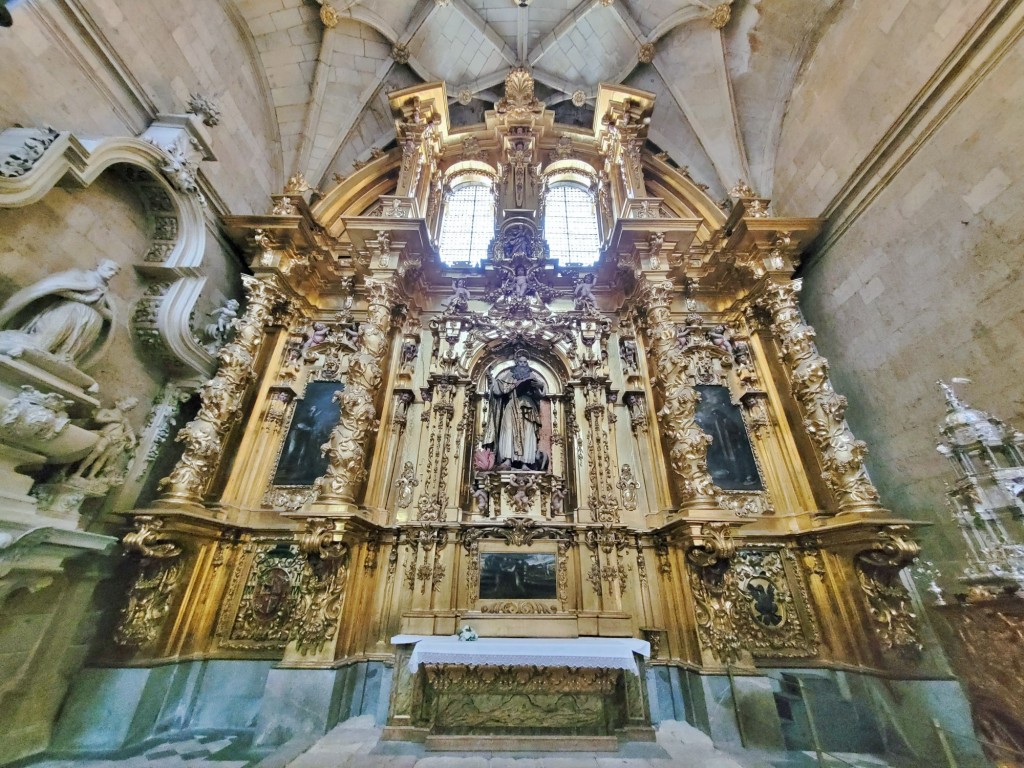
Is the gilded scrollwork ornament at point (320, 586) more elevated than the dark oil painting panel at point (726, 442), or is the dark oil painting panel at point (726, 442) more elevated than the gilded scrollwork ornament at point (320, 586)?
the dark oil painting panel at point (726, 442)

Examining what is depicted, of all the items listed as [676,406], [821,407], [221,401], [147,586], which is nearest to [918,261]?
[821,407]

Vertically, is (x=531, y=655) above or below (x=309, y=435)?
below

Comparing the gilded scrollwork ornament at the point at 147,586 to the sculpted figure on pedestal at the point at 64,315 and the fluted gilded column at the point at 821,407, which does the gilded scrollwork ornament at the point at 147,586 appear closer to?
the sculpted figure on pedestal at the point at 64,315

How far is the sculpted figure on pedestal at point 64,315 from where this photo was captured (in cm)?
410

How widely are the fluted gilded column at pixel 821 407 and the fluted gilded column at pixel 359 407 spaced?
263 inches

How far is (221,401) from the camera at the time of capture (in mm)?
5984

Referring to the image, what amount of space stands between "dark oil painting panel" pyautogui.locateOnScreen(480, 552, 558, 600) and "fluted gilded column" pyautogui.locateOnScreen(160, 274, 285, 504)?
13.5 ft

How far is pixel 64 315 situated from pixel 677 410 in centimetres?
770

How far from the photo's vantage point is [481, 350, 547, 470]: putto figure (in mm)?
6996

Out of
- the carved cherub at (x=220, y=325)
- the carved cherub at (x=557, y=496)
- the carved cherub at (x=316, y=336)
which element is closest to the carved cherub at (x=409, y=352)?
the carved cherub at (x=316, y=336)

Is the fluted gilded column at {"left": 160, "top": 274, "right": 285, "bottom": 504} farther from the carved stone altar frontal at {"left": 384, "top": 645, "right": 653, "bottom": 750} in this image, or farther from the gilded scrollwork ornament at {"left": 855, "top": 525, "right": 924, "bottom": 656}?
the gilded scrollwork ornament at {"left": 855, "top": 525, "right": 924, "bottom": 656}

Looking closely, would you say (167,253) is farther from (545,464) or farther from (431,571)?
(545,464)

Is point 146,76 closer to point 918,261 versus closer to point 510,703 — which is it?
point 510,703

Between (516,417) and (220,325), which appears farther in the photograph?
(516,417)
